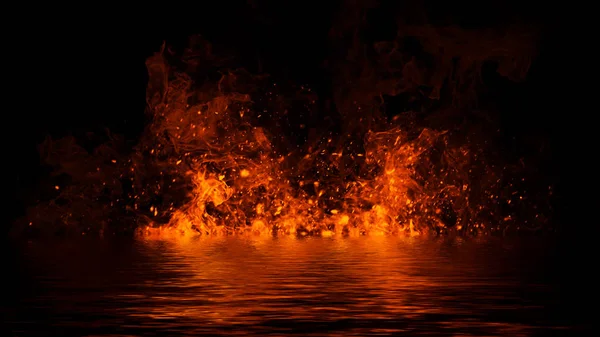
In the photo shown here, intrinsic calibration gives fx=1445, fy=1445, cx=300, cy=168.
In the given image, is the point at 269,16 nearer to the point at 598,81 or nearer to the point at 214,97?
the point at 214,97

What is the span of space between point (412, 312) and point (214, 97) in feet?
69.3

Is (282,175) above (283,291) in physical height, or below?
above

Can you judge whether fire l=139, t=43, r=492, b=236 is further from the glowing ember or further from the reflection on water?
the reflection on water

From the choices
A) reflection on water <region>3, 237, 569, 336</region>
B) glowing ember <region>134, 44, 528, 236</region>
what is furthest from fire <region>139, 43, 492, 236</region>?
reflection on water <region>3, 237, 569, 336</region>

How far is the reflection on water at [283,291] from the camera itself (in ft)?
48.0

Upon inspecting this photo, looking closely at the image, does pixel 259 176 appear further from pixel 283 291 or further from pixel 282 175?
pixel 283 291

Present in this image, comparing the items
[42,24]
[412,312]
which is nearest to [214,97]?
[42,24]

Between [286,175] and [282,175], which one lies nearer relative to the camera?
[282,175]

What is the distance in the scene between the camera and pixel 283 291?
18.7m

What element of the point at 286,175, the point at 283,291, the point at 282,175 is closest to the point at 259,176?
the point at 282,175

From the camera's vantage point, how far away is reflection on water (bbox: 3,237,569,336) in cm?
1463

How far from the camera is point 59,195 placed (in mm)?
36594

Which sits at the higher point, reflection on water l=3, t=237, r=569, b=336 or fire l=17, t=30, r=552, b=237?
fire l=17, t=30, r=552, b=237

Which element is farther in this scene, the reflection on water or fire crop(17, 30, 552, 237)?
fire crop(17, 30, 552, 237)
